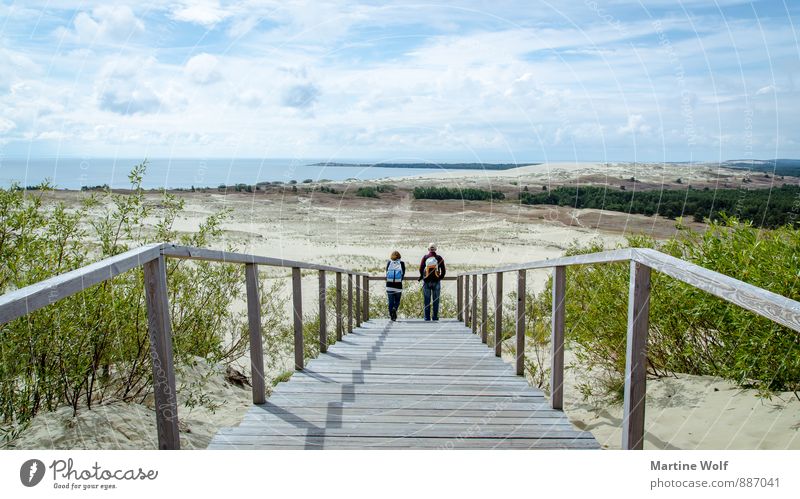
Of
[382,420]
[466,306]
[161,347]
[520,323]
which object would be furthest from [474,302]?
[161,347]

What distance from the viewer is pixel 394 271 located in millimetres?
10781

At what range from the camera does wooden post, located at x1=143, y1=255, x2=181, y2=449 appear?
7.70 ft

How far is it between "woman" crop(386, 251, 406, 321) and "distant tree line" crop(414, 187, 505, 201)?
1323 inches

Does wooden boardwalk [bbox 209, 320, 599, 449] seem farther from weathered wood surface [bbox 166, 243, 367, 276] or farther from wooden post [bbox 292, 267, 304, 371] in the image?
weathered wood surface [bbox 166, 243, 367, 276]

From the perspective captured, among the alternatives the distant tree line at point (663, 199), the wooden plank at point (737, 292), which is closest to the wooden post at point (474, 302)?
the distant tree line at point (663, 199)

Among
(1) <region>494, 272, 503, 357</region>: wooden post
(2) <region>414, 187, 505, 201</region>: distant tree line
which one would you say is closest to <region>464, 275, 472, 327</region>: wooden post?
(1) <region>494, 272, 503, 357</region>: wooden post

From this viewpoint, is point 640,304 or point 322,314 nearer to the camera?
point 640,304

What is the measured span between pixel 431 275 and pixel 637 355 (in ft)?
28.6

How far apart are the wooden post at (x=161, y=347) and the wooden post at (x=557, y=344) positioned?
2236mm

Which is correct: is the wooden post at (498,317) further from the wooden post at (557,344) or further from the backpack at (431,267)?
the backpack at (431,267)

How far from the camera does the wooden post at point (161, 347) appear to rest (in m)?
2.35

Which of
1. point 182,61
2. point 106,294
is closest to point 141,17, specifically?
point 182,61

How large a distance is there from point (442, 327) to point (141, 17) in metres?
6.03

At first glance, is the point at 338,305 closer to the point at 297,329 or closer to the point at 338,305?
the point at 338,305
